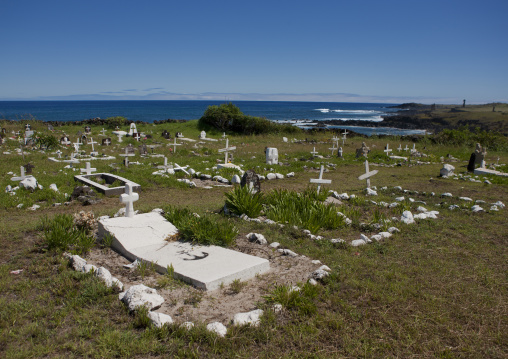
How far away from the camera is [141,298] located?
4.30 metres

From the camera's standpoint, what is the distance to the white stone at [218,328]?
12.4 feet

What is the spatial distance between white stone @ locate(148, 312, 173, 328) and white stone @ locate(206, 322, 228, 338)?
47cm

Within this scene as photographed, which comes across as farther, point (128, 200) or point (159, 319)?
point (128, 200)

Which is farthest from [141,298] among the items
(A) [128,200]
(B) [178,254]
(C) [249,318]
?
(A) [128,200]

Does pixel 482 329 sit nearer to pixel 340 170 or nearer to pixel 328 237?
pixel 328 237

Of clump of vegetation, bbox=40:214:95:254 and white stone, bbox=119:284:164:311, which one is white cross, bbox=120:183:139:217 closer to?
clump of vegetation, bbox=40:214:95:254

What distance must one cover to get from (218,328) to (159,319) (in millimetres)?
698

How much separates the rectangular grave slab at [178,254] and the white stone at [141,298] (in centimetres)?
68

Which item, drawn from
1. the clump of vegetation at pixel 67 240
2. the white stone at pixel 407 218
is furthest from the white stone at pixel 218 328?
the white stone at pixel 407 218

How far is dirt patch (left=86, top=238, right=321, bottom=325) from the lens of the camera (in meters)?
4.33

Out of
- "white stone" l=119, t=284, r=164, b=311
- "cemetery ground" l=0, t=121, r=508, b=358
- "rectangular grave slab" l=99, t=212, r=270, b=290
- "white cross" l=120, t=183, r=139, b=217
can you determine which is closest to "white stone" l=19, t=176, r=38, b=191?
"cemetery ground" l=0, t=121, r=508, b=358

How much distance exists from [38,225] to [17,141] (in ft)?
68.3

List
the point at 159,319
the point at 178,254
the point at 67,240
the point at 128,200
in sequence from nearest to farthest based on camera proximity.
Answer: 1. the point at 159,319
2. the point at 178,254
3. the point at 67,240
4. the point at 128,200

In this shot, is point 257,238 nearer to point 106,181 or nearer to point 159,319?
point 159,319
